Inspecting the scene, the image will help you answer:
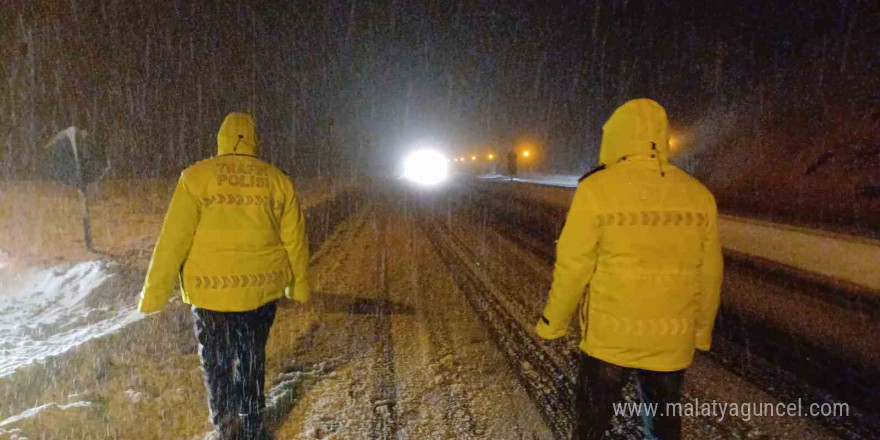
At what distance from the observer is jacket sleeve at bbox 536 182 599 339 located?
208 cm

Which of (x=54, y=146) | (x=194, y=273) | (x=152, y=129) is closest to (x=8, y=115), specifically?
(x=152, y=129)

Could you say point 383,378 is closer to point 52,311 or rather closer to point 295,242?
point 295,242

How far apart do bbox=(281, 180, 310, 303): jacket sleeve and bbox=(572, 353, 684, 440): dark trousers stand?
68.2 inches

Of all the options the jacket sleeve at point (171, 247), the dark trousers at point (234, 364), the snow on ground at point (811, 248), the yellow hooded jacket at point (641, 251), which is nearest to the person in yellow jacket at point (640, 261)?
the yellow hooded jacket at point (641, 251)

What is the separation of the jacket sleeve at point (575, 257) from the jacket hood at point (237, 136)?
1882 millimetres

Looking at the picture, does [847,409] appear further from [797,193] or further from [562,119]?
[562,119]

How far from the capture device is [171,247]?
8.95ft

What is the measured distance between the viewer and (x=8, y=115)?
3244 centimetres

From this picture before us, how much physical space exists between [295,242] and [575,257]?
1.73 metres

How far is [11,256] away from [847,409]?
1169cm

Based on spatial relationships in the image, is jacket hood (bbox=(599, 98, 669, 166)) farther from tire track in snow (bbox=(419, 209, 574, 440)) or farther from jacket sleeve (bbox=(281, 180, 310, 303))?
tire track in snow (bbox=(419, 209, 574, 440))

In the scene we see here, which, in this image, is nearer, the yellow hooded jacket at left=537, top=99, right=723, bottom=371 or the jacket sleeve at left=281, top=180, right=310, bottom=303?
the yellow hooded jacket at left=537, top=99, right=723, bottom=371

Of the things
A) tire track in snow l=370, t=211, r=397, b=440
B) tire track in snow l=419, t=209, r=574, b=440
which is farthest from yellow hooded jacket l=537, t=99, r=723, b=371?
tire track in snow l=370, t=211, r=397, b=440

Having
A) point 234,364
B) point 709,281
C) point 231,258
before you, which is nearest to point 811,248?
point 709,281
